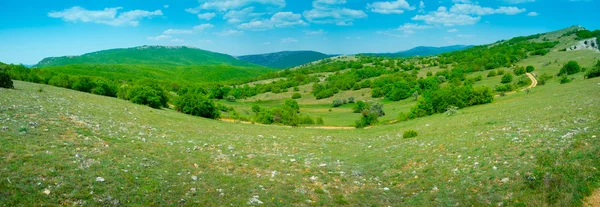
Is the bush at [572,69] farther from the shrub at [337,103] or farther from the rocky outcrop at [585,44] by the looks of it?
the rocky outcrop at [585,44]

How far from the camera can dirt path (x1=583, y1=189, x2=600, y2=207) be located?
10328mm

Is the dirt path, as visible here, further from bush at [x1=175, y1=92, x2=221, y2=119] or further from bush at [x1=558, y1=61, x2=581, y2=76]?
bush at [x1=558, y1=61, x2=581, y2=76]

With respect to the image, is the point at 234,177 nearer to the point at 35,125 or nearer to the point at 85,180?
the point at 85,180

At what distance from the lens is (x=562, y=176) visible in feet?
39.3

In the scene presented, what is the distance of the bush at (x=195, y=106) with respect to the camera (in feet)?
178

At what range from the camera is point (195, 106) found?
53938mm

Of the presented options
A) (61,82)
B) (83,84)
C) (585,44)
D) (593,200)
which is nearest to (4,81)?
(83,84)

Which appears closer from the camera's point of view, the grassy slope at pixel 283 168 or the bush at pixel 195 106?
the grassy slope at pixel 283 168

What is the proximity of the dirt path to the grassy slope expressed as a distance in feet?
0.90

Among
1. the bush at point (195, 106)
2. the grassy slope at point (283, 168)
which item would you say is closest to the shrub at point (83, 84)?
the bush at point (195, 106)

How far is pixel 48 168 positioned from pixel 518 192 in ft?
63.4

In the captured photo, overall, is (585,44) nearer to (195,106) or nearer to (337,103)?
(337,103)

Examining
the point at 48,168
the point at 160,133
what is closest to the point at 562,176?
the point at 48,168

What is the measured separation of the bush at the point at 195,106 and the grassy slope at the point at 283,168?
2992 centimetres
